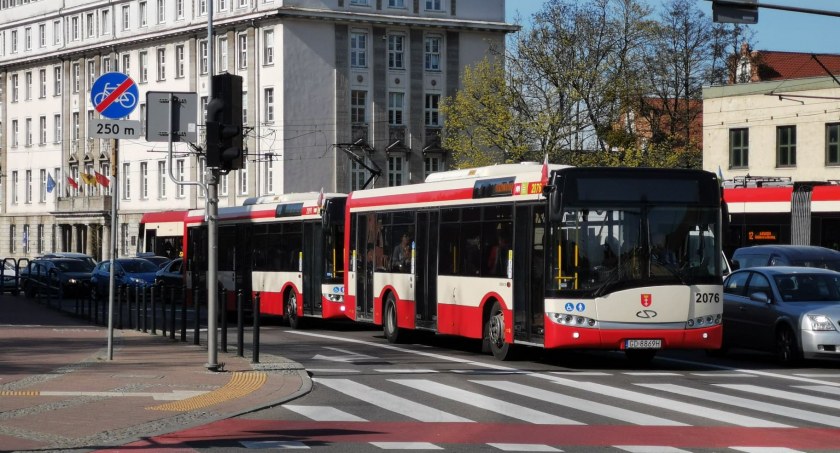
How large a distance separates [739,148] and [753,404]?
53.0 meters

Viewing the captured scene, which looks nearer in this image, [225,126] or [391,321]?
[225,126]

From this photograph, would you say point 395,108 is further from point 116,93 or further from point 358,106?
point 116,93

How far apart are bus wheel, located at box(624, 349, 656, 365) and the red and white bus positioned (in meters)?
17.7

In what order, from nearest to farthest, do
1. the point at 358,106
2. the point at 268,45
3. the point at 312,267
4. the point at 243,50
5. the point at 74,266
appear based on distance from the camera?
the point at 312,267 < the point at 74,266 < the point at 268,45 < the point at 358,106 < the point at 243,50

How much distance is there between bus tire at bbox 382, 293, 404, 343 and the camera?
2700cm

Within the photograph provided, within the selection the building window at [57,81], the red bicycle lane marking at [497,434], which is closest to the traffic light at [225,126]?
the red bicycle lane marking at [497,434]

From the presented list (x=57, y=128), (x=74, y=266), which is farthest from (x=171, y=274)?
(x=57, y=128)

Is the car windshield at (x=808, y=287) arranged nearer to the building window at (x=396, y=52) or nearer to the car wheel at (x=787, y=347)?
the car wheel at (x=787, y=347)

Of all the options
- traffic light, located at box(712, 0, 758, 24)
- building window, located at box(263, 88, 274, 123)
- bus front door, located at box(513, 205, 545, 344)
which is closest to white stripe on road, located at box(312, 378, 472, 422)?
bus front door, located at box(513, 205, 545, 344)

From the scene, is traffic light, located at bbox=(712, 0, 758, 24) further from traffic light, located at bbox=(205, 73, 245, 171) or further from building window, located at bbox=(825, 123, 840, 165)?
building window, located at bbox=(825, 123, 840, 165)

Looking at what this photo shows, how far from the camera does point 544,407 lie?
51.8 feet

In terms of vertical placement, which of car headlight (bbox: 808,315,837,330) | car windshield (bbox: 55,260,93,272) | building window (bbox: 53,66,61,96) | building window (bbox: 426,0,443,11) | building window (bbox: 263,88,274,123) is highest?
building window (bbox: 426,0,443,11)

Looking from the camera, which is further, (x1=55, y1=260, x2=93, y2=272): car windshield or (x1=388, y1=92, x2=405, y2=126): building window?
(x1=388, y1=92, x2=405, y2=126): building window

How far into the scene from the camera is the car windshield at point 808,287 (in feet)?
75.3
